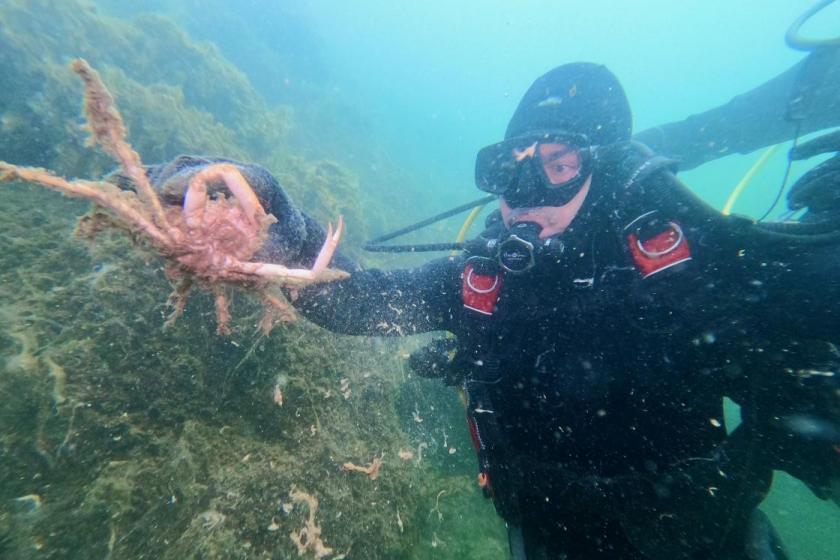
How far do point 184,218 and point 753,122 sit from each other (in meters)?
7.34

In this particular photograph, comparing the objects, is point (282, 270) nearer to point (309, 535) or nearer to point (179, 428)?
point (179, 428)

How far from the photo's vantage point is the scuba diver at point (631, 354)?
7.23 ft

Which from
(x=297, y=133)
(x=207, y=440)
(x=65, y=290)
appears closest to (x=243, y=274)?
(x=207, y=440)

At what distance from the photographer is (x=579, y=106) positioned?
11.3ft

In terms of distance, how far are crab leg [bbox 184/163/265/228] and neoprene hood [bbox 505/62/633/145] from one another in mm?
2843

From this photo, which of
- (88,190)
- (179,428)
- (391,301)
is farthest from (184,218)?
(179,428)

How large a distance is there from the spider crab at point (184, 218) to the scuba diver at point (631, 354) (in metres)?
0.41

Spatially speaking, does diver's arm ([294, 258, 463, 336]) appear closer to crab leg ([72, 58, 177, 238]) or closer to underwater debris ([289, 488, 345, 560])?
underwater debris ([289, 488, 345, 560])

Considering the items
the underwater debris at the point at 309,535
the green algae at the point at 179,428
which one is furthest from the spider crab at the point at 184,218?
the underwater debris at the point at 309,535

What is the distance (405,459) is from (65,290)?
3.34 m

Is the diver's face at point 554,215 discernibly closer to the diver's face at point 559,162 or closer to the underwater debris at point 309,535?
the diver's face at point 559,162

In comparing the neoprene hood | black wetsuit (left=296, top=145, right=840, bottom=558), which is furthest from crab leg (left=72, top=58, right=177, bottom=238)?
the neoprene hood

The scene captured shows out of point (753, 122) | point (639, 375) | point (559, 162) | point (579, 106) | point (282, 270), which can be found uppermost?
point (579, 106)

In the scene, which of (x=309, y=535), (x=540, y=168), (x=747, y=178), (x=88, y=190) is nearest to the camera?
(x=88, y=190)
